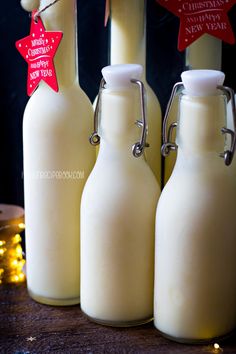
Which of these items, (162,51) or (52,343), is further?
(162,51)

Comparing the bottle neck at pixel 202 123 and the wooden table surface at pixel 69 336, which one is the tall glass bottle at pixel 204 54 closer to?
the bottle neck at pixel 202 123

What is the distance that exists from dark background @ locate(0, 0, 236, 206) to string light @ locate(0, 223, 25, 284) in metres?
0.12

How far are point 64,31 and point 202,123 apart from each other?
0.22m

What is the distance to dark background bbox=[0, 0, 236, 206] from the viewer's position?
92cm

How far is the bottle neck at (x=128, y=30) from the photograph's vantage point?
79 centimetres

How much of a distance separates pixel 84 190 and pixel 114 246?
77 mm

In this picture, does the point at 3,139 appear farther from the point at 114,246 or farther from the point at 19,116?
the point at 114,246

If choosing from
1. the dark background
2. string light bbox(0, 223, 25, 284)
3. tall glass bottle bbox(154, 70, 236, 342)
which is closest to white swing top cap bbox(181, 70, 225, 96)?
tall glass bottle bbox(154, 70, 236, 342)

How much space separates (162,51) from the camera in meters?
0.93

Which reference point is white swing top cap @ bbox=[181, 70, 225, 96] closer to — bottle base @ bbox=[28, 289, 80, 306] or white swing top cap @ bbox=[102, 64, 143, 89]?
white swing top cap @ bbox=[102, 64, 143, 89]

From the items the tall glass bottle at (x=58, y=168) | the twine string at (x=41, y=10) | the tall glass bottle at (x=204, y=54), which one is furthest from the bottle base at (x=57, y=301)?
the twine string at (x=41, y=10)

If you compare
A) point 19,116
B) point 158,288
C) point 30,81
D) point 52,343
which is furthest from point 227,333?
point 19,116

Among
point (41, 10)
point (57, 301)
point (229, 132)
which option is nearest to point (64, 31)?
point (41, 10)

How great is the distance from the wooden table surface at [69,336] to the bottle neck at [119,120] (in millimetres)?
216
